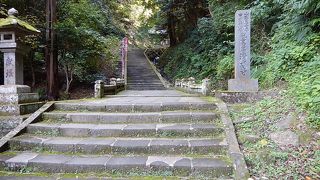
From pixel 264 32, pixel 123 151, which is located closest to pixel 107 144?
pixel 123 151

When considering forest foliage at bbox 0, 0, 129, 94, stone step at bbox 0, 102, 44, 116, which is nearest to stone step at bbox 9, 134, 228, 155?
stone step at bbox 0, 102, 44, 116

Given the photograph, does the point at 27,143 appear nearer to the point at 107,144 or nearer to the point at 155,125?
the point at 107,144

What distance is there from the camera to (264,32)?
10.4 meters

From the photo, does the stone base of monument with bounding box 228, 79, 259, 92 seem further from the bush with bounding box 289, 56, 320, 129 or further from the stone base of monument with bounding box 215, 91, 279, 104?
the bush with bounding box 289, 56, 320, 129

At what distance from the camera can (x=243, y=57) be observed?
23.5 ft

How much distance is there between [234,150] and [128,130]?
6.61 ft

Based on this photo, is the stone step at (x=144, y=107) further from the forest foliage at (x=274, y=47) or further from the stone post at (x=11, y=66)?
the forest foliage at (x=274, y=47)

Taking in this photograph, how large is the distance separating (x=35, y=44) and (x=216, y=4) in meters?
8.35

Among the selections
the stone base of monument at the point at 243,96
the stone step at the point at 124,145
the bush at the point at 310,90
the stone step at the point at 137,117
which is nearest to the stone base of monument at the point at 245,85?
the stone base of monument at the point at 243,96

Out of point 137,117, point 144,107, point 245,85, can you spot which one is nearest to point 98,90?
point 144,107

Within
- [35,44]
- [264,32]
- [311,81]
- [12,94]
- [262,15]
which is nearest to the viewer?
[311,81]

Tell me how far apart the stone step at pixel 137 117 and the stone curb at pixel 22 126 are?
0.18 meters

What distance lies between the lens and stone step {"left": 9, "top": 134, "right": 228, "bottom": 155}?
15.3 feet

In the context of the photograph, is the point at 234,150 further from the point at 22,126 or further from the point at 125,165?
the point at 22,126
